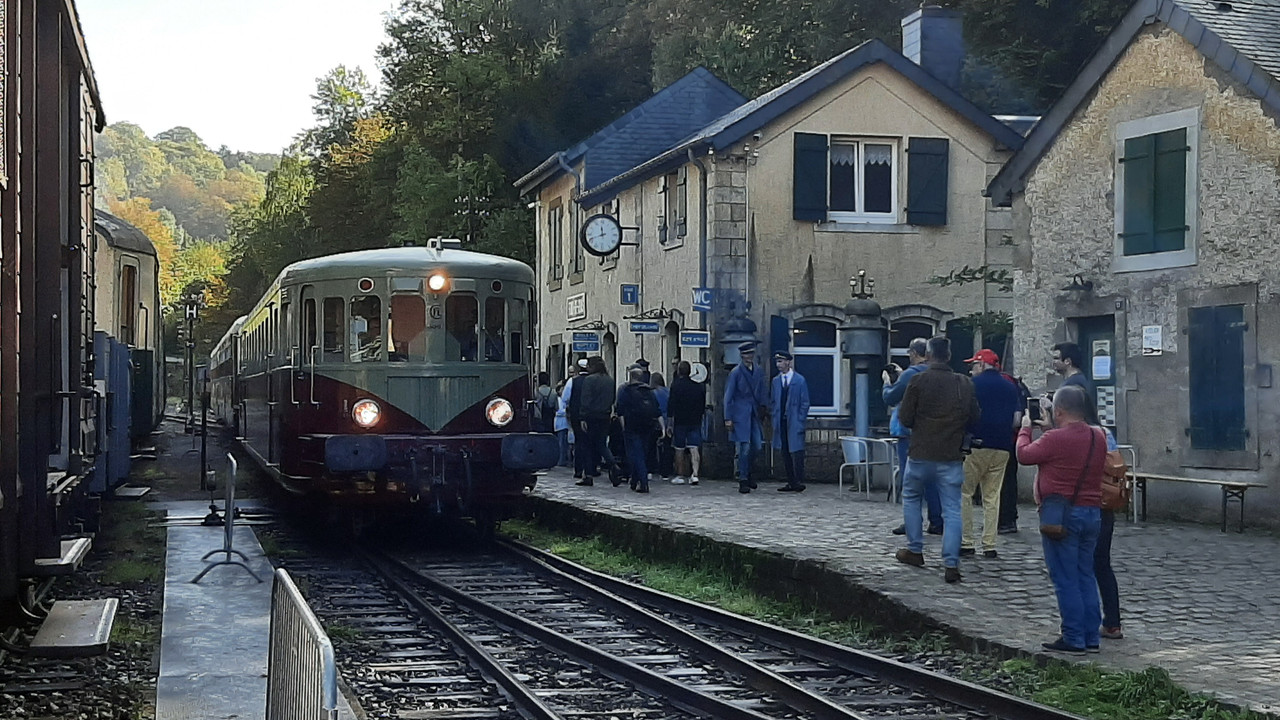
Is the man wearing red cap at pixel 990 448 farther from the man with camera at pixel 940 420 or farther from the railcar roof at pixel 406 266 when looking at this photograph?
the railcar roof at pixel 406 266

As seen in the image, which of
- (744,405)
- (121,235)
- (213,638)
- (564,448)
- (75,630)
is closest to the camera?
(213,638)

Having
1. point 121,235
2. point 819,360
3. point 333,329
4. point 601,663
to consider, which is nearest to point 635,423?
point 333,329

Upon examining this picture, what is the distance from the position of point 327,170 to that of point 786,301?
3409 centimetres

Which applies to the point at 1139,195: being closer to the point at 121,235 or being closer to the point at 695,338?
the point at 695,338

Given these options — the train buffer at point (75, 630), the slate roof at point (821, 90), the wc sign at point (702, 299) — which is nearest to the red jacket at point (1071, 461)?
the train buffer at point (75, 630)

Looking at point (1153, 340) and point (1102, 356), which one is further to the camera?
point (1102, 356)

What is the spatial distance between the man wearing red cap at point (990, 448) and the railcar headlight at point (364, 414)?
568 cm

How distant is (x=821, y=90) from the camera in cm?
2456

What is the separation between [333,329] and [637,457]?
5.55 meters

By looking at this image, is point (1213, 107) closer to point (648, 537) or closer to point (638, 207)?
point (648, 537)

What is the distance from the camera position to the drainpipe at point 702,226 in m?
24.6

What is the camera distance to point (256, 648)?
9.02m

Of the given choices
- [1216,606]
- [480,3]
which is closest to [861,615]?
[1216,606]

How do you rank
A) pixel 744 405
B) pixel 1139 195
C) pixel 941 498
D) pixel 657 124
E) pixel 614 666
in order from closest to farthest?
pixel 614 666 < pixel 941 498 < pixel 1139 195 < pixel 744 405 < pixel 657 124
